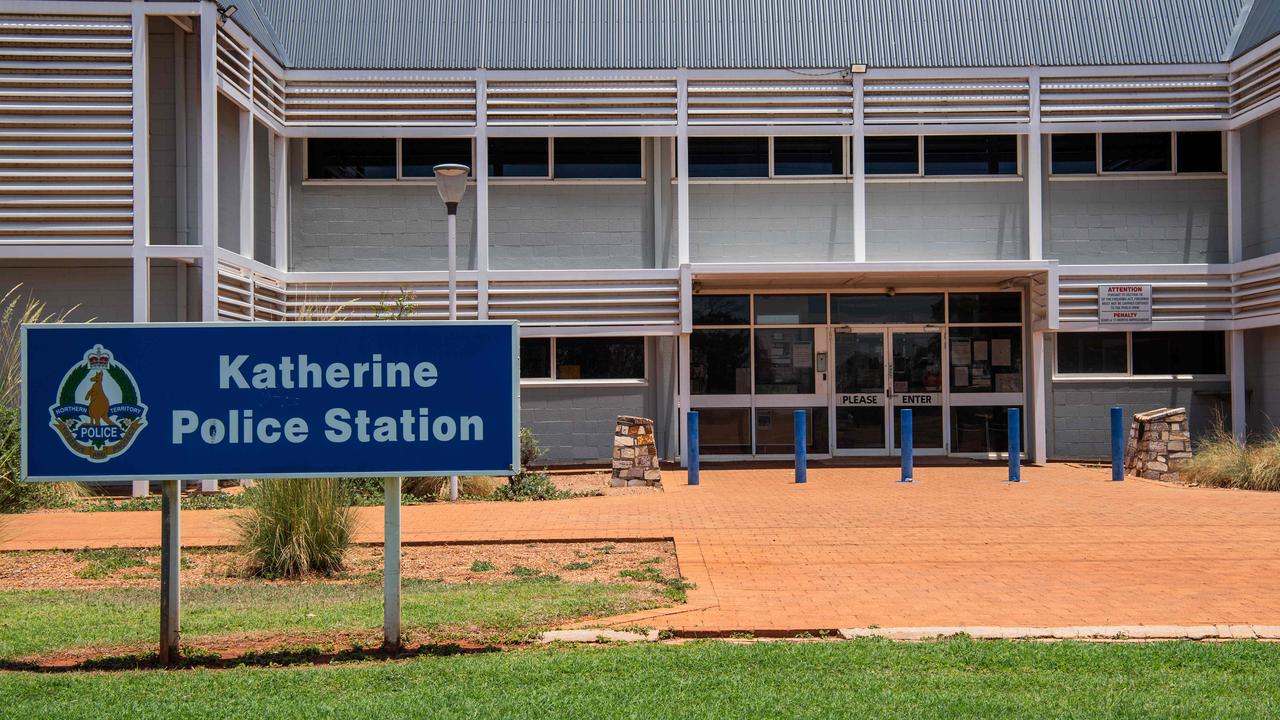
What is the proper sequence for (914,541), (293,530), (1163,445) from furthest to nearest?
(1163,445) < (914,541) < (293,530)

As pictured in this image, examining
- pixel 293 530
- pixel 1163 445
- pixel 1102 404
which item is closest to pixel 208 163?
pixel 293 530

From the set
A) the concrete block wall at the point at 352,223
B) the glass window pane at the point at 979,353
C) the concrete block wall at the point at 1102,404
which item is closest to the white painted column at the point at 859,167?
the glass window pane at the point at 979,353

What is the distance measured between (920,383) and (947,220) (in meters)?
2.99

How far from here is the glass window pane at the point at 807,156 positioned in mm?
21328

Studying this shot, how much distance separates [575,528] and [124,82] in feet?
30.4

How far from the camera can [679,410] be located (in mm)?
20453

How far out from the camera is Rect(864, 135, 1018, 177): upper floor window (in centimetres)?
2138

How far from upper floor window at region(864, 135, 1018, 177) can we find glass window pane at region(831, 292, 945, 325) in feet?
7.42

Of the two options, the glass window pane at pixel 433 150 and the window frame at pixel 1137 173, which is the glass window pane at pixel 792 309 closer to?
the window frame at pixel 1137 173

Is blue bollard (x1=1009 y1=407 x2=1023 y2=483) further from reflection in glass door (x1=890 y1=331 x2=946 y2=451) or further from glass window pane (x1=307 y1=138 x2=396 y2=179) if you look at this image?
glass window pane (x1=307 y1=138 x2=396 y2=179)

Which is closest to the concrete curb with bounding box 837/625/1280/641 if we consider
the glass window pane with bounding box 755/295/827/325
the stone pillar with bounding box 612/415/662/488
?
the stone pillar with bounding box 612/415/662/488

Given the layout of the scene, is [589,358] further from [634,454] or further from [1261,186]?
[1261,186]

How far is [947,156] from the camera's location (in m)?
21.4

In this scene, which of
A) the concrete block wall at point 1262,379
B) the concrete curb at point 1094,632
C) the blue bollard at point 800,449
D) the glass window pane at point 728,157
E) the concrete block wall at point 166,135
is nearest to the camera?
the concrete curb at point 1094,632
